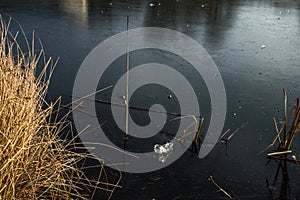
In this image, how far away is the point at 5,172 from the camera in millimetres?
1713

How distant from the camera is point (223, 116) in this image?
10.8ft

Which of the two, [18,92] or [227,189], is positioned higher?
[18,92]

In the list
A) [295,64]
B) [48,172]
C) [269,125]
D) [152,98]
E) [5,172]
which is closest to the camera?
[5,172]

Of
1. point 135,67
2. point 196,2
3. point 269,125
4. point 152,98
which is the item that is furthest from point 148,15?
point 269,125

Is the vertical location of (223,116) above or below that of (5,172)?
below

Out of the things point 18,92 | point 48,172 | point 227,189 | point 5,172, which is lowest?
point 227,189

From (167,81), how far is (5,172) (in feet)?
7.99

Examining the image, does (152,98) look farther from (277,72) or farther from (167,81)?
(277,72)

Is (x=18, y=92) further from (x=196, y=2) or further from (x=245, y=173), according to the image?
(x=196, y=2)

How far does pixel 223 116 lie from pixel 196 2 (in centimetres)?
559

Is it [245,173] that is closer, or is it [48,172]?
[48,172]

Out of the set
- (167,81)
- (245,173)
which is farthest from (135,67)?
(245,173)

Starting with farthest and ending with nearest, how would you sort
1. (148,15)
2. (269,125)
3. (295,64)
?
(148,15)
(295,64)
(269,125)

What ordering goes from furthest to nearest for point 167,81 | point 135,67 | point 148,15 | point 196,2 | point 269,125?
point 196,2
point 148,15
point 135,67
point 167,81
point 269,125
